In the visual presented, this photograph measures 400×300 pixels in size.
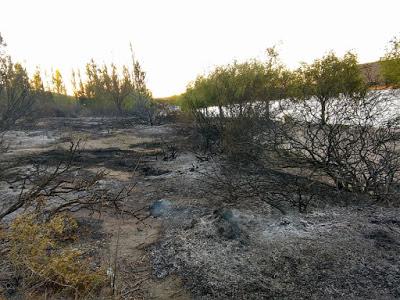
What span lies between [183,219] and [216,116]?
778cm

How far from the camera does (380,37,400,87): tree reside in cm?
2503

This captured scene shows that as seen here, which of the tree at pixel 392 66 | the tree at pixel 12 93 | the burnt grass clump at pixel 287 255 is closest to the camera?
the burnt grass clump at pixel 287 255

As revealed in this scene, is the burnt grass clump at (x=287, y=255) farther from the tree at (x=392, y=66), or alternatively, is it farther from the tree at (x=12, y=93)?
the tree at (x=392, y=66)

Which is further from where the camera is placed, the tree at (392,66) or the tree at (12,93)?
the tree at (392,66)

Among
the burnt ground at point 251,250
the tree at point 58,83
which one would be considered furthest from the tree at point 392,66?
the tree at point 58,83

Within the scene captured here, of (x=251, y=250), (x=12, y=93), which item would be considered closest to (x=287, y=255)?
(x=251, y=250)

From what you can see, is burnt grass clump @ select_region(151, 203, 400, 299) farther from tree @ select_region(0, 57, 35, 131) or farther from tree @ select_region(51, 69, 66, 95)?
tree @ select_region(51, 69, 66, 95)

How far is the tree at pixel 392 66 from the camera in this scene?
25.0m

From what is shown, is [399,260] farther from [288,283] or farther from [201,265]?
[201,265]

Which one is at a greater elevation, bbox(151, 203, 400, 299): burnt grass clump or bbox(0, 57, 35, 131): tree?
bbox(0, 57, 35, 131): tree

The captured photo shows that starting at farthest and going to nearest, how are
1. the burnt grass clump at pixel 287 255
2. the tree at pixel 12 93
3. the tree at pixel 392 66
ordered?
1. the tree at pixel 392 66
2. the tree at pixel 12 93
3. the burnt grass clump at pixel 287 255

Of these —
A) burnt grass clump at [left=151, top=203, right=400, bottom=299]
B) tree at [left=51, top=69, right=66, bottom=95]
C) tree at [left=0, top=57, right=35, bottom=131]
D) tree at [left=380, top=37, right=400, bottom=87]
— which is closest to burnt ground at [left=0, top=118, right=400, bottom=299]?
burnt grass clump at [left=151, top=203, right=400, bottom=299]

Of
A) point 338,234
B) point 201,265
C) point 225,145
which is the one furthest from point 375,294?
point 225,145

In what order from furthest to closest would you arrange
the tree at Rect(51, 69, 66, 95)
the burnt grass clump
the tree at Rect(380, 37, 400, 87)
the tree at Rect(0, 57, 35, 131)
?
the tree at Rect(51, 69, 66, 95) < the tree at Rect(380, 37, 400, 87) < the tree at Rect(0, 57, 35, 131) < the burnt grass clump
